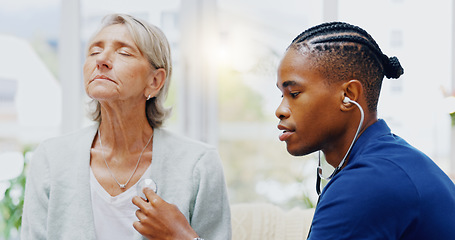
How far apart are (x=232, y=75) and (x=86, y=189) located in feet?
4.75

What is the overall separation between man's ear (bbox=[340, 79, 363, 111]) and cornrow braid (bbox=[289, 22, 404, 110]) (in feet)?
0.05

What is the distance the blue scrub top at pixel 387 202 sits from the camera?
0.90 m

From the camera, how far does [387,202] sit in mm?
902

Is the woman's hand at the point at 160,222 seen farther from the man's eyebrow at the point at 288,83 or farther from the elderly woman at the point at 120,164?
the man's eyebrow at the point at 288,83

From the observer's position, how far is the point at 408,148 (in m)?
1.01

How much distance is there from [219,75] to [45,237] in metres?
1.53

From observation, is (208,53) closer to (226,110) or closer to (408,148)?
(226,110)

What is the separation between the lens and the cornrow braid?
102cm

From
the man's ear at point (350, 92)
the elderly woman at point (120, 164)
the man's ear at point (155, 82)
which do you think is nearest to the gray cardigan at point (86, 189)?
the elderly woman at point (120, 164)

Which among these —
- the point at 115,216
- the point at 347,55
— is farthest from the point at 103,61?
the point at 347,55

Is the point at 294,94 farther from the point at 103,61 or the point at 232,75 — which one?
the point at 232,75

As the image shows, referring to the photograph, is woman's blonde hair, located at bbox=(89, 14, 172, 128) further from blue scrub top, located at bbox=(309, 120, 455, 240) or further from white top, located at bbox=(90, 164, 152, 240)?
blue scrub top, located at bbox=(309, 120, 455, 240)

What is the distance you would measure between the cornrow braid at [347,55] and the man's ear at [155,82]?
0.67 meters

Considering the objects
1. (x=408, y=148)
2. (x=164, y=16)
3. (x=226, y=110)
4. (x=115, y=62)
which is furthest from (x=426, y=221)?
(x=164, y=16)
